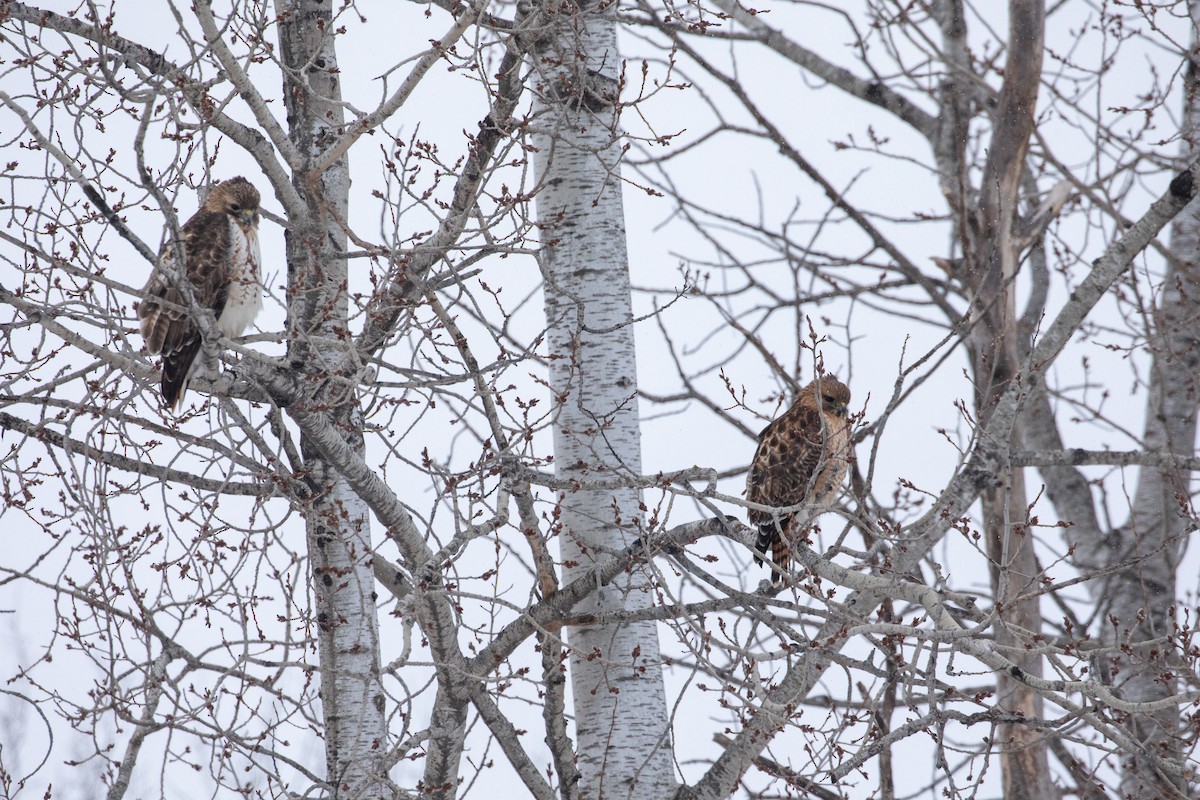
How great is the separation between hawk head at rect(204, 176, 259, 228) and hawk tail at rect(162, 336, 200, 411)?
1083 millimetres

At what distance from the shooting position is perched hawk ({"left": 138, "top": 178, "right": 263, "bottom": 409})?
4238 millimetres

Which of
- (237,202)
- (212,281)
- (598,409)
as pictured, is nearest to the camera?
(598,409)

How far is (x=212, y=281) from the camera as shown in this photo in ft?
16.1

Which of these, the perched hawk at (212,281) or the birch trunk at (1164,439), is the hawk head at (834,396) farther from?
the perched hawk at (212,281)

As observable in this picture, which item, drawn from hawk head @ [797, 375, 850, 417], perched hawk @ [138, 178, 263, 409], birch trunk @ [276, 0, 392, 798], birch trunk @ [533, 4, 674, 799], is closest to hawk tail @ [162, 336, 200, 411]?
perched hawk @ [138, 178, 263, 409]

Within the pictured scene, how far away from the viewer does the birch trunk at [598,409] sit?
14.5ft

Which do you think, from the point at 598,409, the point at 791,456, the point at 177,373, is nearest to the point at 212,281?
the point at 177,373

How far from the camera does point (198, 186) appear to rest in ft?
11.7

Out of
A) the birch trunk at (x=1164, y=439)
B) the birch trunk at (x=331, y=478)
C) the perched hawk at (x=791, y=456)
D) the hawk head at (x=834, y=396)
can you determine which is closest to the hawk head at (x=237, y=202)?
the birch trunk at (x=331, y=478)

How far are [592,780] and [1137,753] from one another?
6.41 feet

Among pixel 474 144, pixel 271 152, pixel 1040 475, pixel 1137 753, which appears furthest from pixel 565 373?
pixel 1040 475

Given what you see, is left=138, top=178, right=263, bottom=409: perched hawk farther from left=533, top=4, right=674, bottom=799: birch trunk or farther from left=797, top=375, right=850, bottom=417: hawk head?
left=797, top=375, right=850, bottom=417: hawk head

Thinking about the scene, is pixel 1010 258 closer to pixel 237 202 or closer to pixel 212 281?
pixel 237 202

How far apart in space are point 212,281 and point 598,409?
169cm
